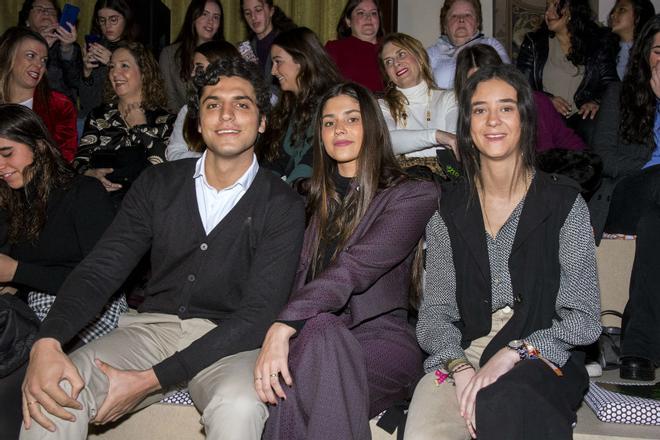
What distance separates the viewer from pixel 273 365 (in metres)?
2.15

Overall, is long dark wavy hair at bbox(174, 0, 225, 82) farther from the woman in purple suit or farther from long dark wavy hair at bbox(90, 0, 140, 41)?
the woman in purple suit

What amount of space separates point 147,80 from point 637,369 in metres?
2.76

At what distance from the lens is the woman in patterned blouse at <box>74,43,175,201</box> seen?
3.84m

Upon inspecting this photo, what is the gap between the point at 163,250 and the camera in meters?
2.51

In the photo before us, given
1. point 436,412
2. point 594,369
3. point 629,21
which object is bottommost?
point 594,369

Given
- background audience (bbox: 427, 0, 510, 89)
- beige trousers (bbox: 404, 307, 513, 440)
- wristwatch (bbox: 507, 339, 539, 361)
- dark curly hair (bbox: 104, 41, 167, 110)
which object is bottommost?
beige trousers (bbox: 404, 307, 513, 440)

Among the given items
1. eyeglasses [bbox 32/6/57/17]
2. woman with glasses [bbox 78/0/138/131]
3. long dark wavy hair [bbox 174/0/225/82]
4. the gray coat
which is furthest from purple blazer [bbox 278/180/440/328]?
→ eyeglasses [bbox 32/6/57/17]

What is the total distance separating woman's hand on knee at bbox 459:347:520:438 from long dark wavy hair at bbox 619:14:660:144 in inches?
64.1

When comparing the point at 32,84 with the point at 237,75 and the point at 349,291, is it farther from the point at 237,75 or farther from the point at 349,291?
the point at 349,291

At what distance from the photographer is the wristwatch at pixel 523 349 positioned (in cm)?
214

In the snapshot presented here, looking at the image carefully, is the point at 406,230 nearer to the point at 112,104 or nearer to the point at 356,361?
the point at 356,361

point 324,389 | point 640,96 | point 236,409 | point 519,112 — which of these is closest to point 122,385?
point 236,409

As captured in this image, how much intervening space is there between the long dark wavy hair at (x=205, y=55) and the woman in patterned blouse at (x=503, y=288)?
5.31 feet

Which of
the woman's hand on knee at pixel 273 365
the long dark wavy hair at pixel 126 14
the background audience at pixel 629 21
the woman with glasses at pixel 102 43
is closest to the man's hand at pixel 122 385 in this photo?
the woman's hand on knee at pixel 273 365
